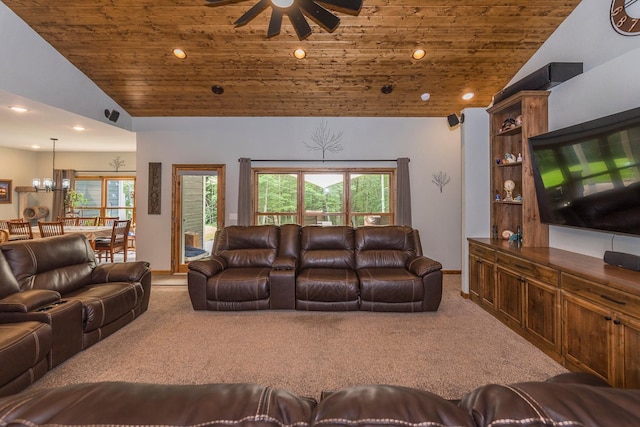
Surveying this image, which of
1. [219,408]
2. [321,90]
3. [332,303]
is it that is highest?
[321,90]

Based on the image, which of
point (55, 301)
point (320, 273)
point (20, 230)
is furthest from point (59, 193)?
point (320, 273)

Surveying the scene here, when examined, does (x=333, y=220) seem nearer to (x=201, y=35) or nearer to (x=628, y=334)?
(x=201, y=35)

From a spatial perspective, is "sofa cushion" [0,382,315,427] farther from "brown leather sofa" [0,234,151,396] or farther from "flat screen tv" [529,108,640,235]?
"flat screen tv" [529,108,640,235]

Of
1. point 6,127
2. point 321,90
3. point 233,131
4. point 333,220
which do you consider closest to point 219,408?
point 321,90

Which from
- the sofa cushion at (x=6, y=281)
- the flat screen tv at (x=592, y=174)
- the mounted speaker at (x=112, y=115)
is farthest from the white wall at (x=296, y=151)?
the sofa cushion at (x=6, y=281)

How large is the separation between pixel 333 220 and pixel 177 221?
2964mm

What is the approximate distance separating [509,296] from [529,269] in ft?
1.53

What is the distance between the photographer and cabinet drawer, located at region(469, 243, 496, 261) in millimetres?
3757

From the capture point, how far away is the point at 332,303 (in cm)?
385

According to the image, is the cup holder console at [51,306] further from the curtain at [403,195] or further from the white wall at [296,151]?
the curtain at [403,195]

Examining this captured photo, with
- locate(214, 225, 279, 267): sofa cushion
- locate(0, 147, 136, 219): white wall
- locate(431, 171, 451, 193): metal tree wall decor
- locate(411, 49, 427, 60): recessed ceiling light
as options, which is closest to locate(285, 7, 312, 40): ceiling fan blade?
locate(411, 49, 427, 60): recessed ceiling light

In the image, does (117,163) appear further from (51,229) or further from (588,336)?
(588,336)

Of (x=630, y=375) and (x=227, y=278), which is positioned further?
(x=227, y=278)

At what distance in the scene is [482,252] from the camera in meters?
3.98
